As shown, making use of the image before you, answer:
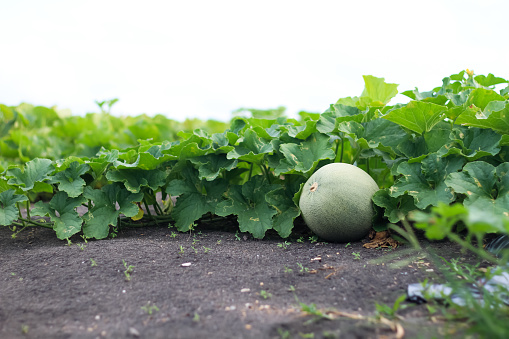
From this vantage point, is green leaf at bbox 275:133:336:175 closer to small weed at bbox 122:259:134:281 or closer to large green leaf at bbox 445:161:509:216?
large green leaf at bbox 445:161:509:216

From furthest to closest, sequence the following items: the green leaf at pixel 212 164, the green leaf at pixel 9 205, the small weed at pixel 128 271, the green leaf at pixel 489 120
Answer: the green leaf at pixel 212 164 → the green leaf at pixel 9 205 → the green leaf at pixel 489 120 → the small weed at pixel 128 271

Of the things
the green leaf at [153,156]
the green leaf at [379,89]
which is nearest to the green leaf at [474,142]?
the green leaf at [379,89]

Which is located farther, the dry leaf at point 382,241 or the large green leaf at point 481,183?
the dry leaf at point 382,241

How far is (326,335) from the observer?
1690 mm

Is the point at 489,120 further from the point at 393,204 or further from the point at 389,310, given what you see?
the point at 389,310

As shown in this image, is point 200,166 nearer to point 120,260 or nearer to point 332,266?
point 120,260

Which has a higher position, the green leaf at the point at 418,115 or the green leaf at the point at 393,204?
the green leaf at the point at 418,115

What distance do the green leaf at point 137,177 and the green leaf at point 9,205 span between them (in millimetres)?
694

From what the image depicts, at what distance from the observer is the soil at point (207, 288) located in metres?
1.82

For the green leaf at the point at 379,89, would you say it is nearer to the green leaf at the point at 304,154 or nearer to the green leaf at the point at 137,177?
the green leaf at the point at 304,154

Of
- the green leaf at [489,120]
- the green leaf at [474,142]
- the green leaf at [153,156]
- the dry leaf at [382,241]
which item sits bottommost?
the dry leaf at [382,241]

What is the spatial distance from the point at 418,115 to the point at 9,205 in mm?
3147

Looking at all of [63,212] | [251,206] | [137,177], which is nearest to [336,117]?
[251,206]

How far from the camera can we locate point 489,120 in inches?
115
